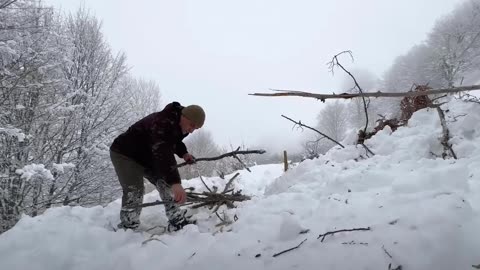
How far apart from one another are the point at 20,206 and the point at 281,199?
6.89 m

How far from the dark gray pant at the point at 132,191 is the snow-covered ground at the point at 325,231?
28cm

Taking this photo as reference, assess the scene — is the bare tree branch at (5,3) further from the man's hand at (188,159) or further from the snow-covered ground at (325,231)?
the man's hand at (188,159)

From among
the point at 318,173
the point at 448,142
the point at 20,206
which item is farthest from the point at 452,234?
the point at 20,206

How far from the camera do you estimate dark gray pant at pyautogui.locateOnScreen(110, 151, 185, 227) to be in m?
3.13

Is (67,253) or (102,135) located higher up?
(102,135)

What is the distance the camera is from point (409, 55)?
3375 cm

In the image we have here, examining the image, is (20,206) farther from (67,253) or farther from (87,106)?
(67,253)

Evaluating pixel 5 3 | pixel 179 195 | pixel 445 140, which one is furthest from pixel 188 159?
pixel 5 3

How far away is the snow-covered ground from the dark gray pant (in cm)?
28

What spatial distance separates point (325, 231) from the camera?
6.54ft

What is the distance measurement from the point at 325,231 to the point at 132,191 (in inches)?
78.5

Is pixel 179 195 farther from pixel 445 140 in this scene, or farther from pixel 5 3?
pixel 5 3

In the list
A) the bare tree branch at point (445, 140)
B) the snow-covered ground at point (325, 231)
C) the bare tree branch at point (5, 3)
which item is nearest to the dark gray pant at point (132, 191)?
the snow-covered ground at point (325, 231)

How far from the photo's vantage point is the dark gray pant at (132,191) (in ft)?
10.3
